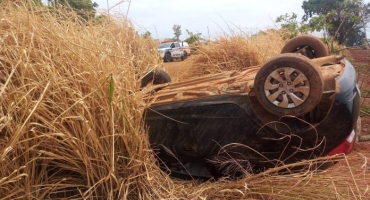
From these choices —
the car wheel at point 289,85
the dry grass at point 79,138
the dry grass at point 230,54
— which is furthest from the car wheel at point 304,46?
the dry grass at point 230,54

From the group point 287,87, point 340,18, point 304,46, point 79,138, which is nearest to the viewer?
point 79,138

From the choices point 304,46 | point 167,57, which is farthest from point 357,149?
point 167,57

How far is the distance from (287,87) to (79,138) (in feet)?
4.41

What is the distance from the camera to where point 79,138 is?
255cm

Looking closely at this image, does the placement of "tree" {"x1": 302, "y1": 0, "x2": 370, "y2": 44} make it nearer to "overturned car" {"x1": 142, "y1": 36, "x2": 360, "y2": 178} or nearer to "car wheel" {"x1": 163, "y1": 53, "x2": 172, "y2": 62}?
"overturned car" {"x1": 142, "y1": 36, "x2": 360, "y2": 178}

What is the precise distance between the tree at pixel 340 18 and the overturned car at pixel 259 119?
10.9ft

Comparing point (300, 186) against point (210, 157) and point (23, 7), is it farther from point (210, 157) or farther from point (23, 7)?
point (23, 7)

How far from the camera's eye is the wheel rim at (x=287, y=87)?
2.81 meters

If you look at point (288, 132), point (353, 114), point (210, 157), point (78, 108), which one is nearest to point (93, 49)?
point (78, 108)

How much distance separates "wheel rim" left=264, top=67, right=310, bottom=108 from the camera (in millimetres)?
2811

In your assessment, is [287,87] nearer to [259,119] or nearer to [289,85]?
[289,85]

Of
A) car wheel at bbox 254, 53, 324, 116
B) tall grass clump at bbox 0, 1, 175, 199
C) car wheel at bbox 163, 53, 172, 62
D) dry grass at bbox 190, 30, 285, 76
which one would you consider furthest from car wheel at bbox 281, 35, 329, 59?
car wheel at bbox 163, 53, 172, 62

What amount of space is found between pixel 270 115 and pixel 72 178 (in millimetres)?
1346

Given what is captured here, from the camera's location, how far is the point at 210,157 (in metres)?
3.21
